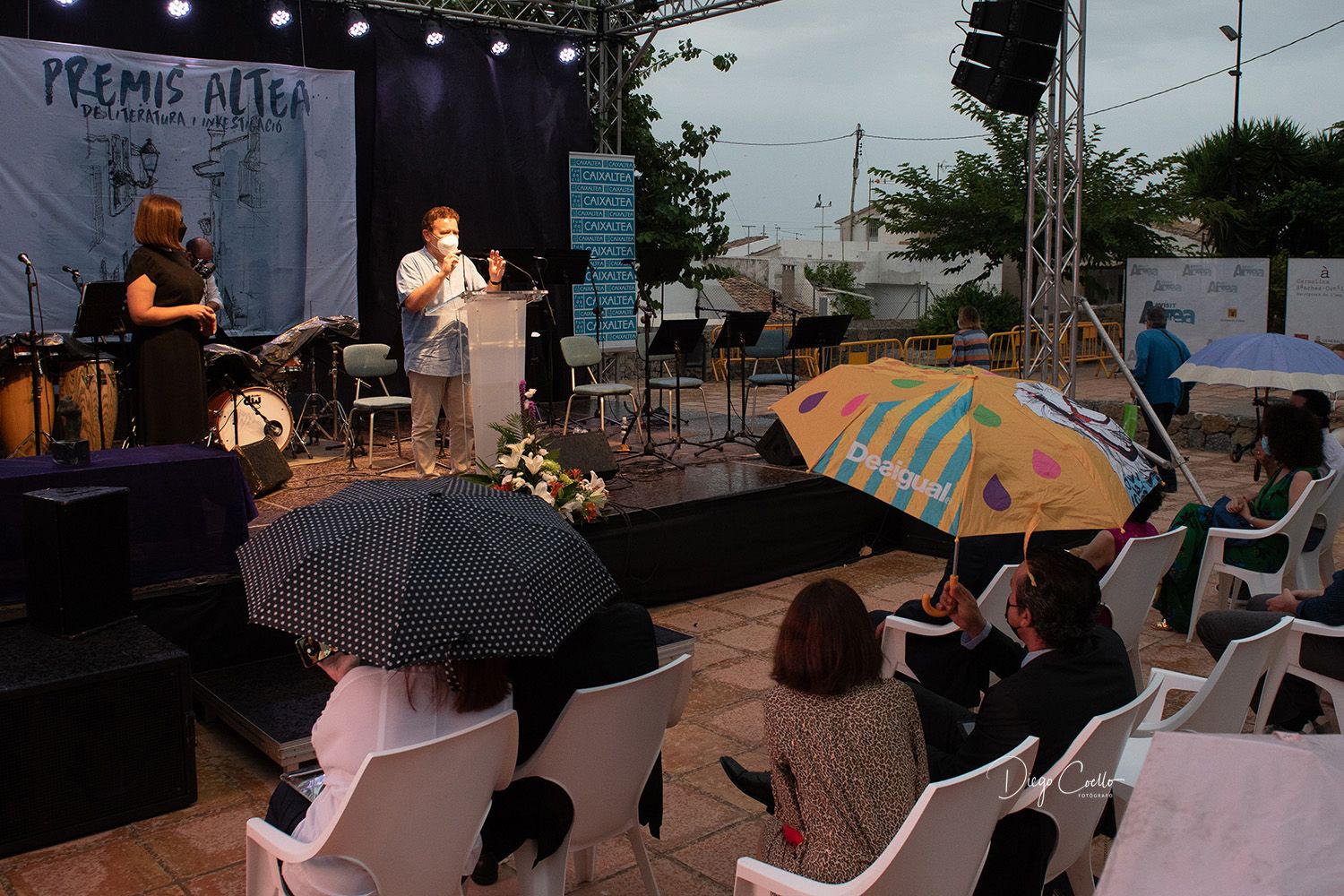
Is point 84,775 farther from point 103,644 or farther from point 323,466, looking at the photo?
point 323,466

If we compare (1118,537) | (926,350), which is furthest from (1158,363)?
(926,350)

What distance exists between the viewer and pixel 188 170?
8.97m

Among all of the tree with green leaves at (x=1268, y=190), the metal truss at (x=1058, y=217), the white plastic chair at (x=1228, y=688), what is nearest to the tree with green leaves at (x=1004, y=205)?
the tree with green leaves at (x=1268, y=190)

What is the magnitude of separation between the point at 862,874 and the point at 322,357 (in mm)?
8684

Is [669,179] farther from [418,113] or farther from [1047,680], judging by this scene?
[1047,680]

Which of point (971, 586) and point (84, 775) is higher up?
point (971, 586)

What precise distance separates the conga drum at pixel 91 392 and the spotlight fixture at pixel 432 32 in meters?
4.40

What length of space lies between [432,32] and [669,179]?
2.83 m

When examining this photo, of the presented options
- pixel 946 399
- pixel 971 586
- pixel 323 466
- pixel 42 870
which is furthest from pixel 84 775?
pixel 323 466

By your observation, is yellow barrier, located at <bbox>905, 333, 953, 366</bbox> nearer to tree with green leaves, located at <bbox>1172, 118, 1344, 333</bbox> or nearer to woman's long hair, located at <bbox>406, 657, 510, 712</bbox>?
tree with green leaves, located at <bbox>1172, 118, 1344, 333</bbox>

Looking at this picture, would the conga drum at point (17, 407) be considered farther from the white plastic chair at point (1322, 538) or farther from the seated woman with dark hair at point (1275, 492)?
the white plastic chair at point (1322, 538)

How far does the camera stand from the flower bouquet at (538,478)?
209 inches

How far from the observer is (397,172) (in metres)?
10.2

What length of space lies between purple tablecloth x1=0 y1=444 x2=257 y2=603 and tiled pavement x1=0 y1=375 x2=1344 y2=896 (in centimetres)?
74
